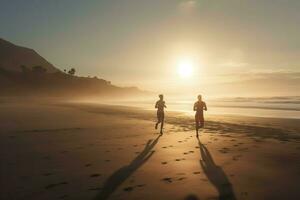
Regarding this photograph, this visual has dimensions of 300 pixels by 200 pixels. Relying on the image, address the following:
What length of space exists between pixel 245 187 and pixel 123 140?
27.0ft

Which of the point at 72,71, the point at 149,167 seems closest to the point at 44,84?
the point at 72,71

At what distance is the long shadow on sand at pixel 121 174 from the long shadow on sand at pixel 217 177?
1.91m

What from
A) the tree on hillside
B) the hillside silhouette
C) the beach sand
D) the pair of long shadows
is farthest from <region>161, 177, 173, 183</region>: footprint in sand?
the tree on hillside

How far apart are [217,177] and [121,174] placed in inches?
97.7

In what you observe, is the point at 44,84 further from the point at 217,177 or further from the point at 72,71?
the point at 217,177

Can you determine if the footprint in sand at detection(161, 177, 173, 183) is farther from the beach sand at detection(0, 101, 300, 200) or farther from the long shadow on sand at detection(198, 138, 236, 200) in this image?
the long shadow on sand at detection(198, 138, 236, 200)

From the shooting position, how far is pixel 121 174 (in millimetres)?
9047

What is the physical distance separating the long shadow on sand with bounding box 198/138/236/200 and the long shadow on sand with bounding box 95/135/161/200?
1907 millimetres

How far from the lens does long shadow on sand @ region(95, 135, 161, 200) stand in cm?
746

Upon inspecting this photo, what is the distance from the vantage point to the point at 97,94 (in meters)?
184

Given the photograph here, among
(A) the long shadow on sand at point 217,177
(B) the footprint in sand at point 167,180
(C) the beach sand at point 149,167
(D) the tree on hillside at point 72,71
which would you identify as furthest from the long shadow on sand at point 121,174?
(D) the tree on hillside at point 72,71

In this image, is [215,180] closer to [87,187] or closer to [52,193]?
[87,187]

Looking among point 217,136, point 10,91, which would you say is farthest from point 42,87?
point 217,136

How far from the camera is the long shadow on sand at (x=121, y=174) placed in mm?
7461
